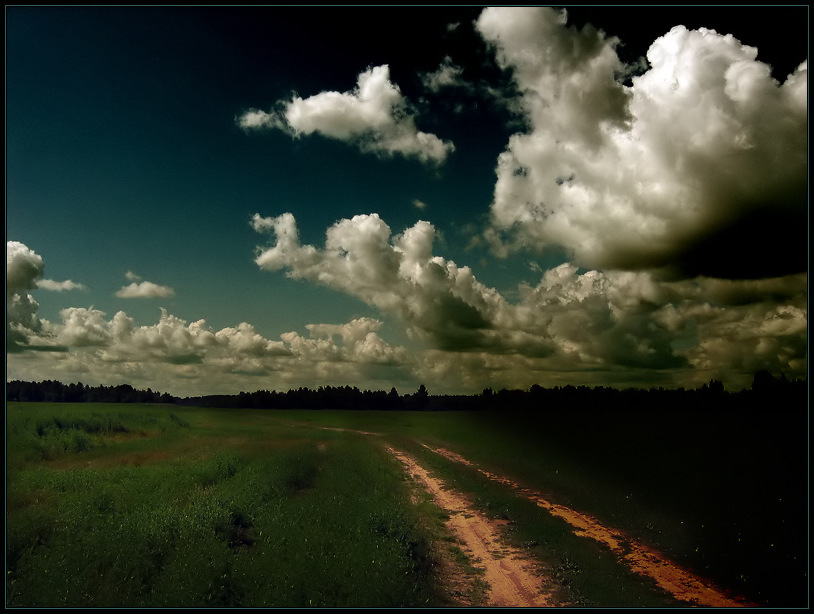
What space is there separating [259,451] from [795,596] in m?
33.1

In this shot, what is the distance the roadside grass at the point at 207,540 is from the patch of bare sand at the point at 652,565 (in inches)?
273

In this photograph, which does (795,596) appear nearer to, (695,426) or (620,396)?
(695,426)

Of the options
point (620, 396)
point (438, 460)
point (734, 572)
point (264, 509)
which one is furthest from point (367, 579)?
point (620, 396)

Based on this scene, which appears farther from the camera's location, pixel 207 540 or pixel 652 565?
pixel 652 565

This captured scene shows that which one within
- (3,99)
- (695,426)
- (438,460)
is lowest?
(438,460)

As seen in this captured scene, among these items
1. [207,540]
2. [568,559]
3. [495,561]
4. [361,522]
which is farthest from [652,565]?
[207,540]

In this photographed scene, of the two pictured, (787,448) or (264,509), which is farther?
(787,448)

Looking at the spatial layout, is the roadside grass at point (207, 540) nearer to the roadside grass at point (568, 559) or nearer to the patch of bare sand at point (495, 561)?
the patch of bare sand at point (495, 561)

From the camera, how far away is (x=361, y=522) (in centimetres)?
1750

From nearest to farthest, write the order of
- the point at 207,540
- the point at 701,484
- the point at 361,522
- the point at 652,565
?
the point at 207,540 → the point at 652,565 → the point at 361,522 → the point at 701,484

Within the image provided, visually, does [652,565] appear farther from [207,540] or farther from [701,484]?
[207,540]

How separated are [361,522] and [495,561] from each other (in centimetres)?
575

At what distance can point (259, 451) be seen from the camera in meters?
35.4

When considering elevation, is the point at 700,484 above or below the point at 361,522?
above
